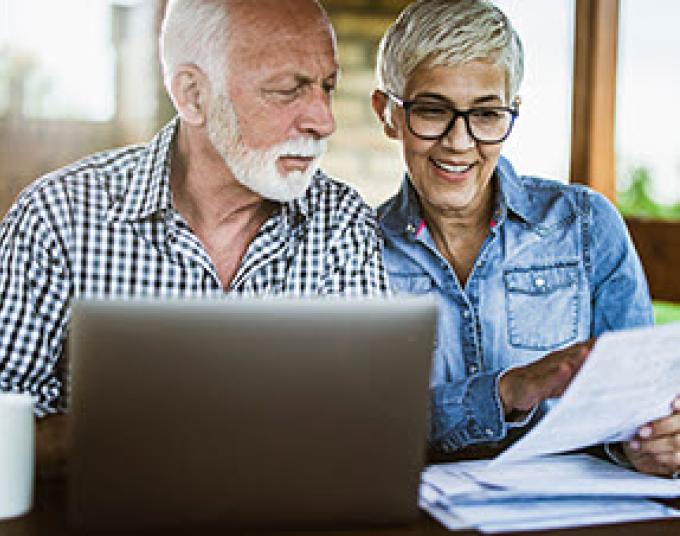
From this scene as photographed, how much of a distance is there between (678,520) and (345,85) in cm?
389

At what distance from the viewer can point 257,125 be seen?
1.85 metres

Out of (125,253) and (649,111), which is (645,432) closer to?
(125,253)

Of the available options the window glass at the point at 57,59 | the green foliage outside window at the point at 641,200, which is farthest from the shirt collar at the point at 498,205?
the window glass at the point at 57,59

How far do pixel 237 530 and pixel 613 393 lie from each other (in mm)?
501

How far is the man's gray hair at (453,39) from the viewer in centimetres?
185

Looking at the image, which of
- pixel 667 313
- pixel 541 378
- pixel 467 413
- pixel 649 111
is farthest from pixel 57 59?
pixel 541 378

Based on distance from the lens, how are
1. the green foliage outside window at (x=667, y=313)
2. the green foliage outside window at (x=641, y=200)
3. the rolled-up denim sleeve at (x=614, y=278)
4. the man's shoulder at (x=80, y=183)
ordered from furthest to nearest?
the green foliage outside window at (x=667, y=313)
the green foliage outside window at (x=641, y=200)
the rolled-up denim sleeve at (x=614, y=278)
the man's shoulder at (x=80, y=183)

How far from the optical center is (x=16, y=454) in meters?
1.14

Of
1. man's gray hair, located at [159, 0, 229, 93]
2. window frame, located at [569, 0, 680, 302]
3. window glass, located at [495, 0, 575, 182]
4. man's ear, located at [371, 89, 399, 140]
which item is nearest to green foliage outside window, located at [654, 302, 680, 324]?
window frame, located at [569, 0, 680, 302]

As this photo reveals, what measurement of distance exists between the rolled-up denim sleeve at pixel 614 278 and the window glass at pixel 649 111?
192 cm

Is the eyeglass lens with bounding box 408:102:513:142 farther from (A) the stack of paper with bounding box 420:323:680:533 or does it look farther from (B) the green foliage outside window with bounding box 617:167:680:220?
(B) the green foliage outside window with bounding box 617:167:680:220

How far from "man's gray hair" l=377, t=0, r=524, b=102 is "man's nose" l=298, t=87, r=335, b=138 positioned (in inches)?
7.3

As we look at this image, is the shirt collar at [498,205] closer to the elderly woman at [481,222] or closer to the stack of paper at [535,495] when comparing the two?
the elderly woman at [481,222]

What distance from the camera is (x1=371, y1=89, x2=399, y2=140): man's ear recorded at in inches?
78.7
